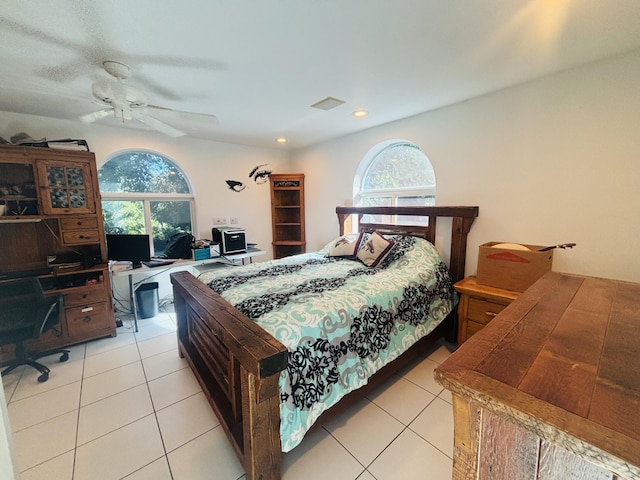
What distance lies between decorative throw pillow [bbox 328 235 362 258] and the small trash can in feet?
7.37

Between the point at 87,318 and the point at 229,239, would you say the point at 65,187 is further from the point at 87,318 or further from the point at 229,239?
the point at 229,239

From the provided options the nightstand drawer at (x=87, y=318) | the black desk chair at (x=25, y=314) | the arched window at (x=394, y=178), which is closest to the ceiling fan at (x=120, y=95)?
the black desk chair at (x=25, y=314)

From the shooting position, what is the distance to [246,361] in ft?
3.80

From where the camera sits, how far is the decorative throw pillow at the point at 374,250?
105 inches

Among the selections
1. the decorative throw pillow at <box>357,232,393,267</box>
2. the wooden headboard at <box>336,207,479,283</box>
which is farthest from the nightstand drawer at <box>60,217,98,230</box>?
the wooden headboard at <box>336,207,479,283</box>

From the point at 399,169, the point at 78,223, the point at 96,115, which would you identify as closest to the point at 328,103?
the point at 399,169

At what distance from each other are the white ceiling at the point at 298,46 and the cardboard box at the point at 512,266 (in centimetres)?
134

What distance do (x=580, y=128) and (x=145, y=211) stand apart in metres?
4.52

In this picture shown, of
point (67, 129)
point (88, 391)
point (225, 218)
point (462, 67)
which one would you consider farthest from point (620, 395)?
point (67, 129)

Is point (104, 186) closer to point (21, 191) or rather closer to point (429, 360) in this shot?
point (21, 191)

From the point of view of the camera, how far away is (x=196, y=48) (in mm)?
1619

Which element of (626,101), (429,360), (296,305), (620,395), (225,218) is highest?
(626,101)

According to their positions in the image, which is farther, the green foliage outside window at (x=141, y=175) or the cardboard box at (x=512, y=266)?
the green foliage outside window at (x=141, y=175)

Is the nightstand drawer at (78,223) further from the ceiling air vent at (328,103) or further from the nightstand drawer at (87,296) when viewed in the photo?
the ceiling air vent at (328,103)
